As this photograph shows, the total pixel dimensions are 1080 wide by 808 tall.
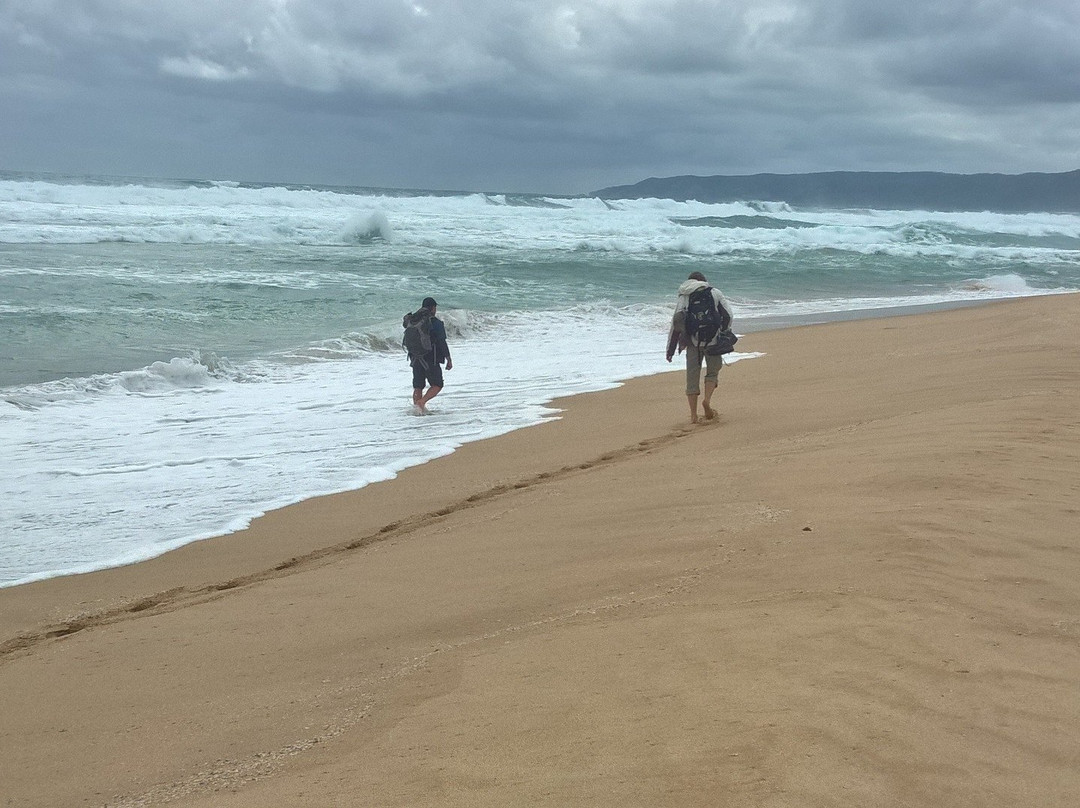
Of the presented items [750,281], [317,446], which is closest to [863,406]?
[317,446]

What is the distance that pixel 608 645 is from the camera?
3.77 meters

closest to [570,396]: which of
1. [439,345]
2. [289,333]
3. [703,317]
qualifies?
[439,345]

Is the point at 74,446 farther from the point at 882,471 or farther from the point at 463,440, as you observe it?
the point at 882,471

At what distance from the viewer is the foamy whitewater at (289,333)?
7645mm

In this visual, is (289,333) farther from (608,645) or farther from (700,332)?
(608,645)

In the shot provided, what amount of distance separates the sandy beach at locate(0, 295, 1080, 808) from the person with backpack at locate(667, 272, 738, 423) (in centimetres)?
233

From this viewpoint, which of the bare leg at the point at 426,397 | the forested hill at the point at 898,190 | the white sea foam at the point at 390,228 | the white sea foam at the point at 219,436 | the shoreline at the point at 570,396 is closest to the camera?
the shoreline at the point at 570,396

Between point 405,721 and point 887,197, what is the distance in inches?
6274

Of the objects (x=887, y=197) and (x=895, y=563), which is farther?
(x=887, y=197)

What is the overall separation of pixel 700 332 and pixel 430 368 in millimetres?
3086

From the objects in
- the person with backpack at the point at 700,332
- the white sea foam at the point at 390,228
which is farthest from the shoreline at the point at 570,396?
the white sea foam at the point at 390,228

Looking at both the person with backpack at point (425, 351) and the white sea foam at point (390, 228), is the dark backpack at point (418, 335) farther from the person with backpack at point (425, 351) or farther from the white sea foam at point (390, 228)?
the white sea foam at point (390, 228)

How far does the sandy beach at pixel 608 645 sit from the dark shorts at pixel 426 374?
3698 mm

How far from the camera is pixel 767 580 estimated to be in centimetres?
430
